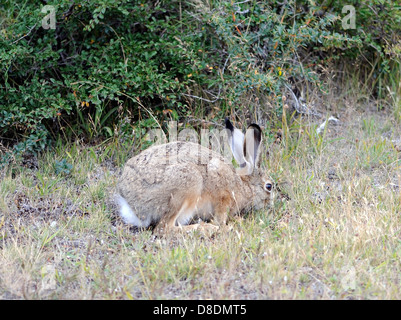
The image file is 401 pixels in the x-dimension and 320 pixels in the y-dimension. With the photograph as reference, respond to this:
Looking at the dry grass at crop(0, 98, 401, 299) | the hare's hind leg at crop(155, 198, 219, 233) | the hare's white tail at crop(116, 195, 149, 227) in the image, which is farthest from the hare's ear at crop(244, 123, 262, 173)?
the hare's white tail at crop(116, 195, 149, 227)

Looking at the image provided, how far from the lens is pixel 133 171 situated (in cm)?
521

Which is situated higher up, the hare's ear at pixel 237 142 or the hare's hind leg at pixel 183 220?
the hare's ear at pixel 237 142

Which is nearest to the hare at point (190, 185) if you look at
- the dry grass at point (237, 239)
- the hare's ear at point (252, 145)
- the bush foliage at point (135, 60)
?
the hare's ear at point (252, 145)

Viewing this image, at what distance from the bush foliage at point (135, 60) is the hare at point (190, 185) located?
3.33 ft

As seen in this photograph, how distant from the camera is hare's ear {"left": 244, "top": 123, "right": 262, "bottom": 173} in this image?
5.51 metres

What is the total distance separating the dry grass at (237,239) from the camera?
3.91m

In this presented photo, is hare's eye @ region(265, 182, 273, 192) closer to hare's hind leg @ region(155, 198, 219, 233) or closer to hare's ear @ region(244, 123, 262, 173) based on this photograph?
hare's ear @ region(244, 123, 262, 173)

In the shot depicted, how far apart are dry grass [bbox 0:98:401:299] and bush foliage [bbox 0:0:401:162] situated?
0.57 metres

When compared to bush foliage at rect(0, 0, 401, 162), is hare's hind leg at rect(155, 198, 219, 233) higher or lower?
lower

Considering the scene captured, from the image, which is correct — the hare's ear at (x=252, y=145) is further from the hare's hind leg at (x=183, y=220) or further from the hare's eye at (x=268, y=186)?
the hare's hind leg at (x=183, y=220)

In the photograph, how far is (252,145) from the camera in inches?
221

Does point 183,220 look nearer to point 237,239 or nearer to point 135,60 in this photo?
point 237,239

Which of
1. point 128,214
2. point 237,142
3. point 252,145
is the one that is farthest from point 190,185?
point 252,145

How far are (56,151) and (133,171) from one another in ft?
5.68
